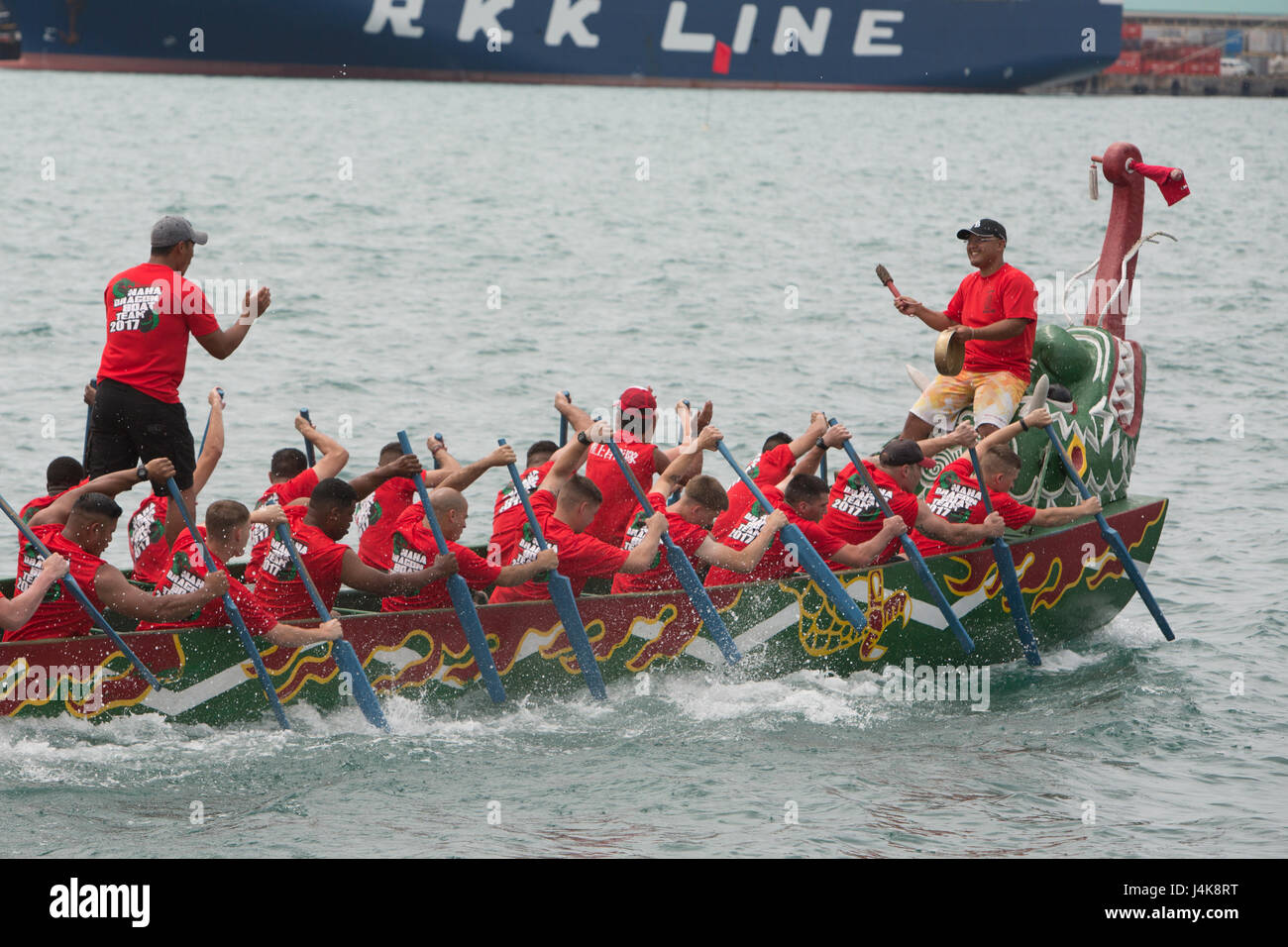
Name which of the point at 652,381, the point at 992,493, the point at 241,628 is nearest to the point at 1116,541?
the point at 992,493

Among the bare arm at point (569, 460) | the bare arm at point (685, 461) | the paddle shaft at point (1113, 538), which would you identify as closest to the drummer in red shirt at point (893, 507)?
the paddle shaft at point (1113, 538)

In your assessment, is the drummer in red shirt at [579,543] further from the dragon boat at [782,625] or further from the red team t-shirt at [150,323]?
the red team t-shirt at [150,323]

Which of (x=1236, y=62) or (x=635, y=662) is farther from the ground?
(x=1236, y=62)

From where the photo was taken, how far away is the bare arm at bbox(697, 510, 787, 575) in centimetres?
1130

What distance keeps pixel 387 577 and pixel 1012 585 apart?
4.72m

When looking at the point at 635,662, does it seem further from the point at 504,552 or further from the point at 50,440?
the point at 50,440

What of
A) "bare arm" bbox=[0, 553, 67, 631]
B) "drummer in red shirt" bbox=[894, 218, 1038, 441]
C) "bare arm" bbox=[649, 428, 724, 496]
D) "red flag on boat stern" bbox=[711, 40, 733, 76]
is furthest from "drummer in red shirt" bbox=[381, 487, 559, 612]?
"red flag on boat stern" bbox=[711, 40, 733, 76]

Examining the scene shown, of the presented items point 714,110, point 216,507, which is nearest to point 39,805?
point 216,507

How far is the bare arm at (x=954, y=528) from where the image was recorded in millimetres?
11781

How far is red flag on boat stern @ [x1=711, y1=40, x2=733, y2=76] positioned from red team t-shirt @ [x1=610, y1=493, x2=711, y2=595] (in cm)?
6881

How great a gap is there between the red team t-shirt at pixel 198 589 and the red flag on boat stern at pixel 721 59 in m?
70.8

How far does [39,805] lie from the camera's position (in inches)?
369

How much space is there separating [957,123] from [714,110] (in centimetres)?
1058

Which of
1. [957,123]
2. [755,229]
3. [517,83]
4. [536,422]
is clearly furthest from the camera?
[517,83]
